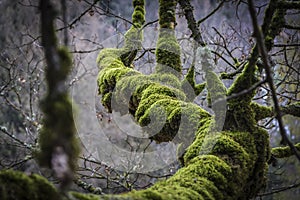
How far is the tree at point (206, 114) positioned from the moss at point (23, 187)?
0.08 meters

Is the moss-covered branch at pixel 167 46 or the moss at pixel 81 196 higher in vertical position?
the moss-covered branch at pixel 167 46

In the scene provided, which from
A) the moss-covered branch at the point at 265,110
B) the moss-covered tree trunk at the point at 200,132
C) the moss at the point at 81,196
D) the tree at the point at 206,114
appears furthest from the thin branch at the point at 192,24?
the moss at the point at 81,196

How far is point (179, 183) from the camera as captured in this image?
1399 millimetres

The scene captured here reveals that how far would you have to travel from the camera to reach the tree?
1.37m

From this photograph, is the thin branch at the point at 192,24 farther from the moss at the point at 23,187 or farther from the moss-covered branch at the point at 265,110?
the moss at the point at 23,187

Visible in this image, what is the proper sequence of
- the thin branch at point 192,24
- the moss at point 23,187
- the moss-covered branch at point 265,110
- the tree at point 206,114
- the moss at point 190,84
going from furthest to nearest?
the moss at point 190,84
the thin branch at point 192,24
the moss-covered branch at point 265,110
the tree at point 206,114
the moss at point 23,187

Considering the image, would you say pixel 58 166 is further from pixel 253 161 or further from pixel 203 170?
pixel 253 161

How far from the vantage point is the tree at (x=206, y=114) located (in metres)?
1.37

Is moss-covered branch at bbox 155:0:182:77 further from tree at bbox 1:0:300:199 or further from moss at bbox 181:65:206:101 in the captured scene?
moss at bbox 181:65:206:101

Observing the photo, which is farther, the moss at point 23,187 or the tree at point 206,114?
the tree at point 206,114

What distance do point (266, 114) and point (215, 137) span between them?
62 cm

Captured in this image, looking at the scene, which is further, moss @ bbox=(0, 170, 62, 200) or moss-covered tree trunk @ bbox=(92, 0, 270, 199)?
moss-covered tree trunk @ bbox=(92, 0, 270, 199)

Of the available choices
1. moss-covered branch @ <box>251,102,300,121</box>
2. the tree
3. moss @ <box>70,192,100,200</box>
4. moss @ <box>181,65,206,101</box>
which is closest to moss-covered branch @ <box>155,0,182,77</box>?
the tree

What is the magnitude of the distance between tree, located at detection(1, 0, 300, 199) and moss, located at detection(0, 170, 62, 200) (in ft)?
0.26
